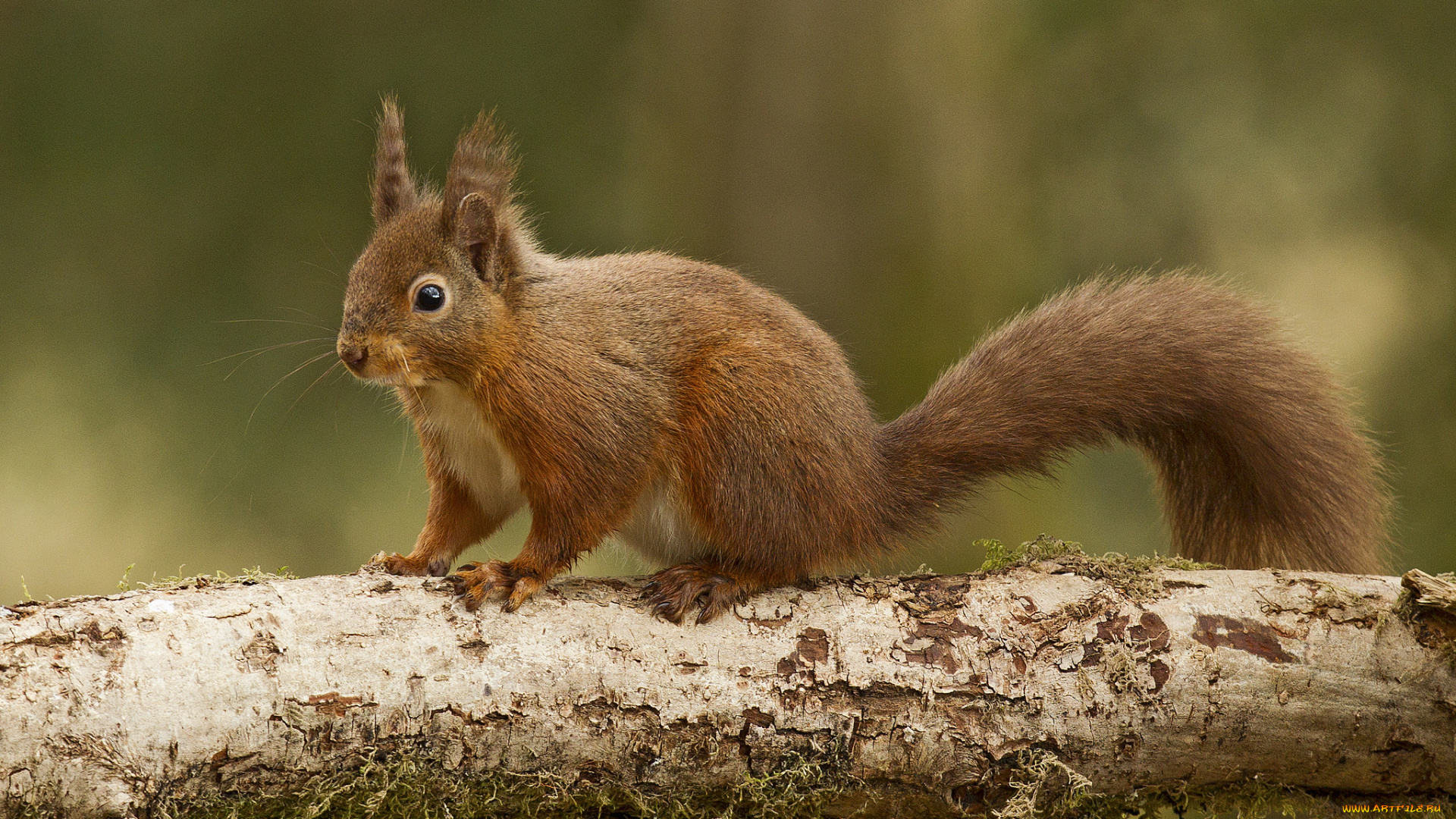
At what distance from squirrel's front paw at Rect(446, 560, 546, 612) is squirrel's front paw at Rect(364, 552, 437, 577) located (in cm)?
28

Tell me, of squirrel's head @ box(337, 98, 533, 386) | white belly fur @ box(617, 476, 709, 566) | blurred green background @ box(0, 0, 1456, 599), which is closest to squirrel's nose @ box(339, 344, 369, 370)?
squirrel's head @ box(337, 98, 533, 386)

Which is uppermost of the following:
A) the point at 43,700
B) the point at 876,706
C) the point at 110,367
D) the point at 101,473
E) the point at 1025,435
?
the point at 110,367

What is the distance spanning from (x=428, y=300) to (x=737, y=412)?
2.08ft

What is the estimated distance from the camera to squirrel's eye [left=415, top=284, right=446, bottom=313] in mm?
2129

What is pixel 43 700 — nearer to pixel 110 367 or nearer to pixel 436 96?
pixel 110 367

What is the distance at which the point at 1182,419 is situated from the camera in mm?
2430

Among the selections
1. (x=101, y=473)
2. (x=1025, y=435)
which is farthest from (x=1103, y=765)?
(x=101, y=473)

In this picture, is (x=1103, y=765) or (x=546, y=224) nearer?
(x=1103, y=765)

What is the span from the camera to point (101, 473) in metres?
3.61

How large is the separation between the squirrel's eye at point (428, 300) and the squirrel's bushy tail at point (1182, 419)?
981 mm

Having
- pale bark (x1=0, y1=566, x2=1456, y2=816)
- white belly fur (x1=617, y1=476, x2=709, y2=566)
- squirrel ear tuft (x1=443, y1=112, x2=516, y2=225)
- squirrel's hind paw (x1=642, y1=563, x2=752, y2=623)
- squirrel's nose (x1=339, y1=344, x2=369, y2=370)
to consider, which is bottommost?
pale bark (x1=0, y1=566, x2=1456, y2=816)

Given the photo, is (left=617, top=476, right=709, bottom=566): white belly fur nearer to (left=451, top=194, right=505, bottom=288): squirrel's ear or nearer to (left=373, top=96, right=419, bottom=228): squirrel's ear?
(left=451, top=194, right=505, bottom=288): squirrel's ear

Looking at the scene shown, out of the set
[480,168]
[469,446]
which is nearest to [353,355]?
[469,446]

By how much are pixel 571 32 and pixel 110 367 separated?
74.3 inches
